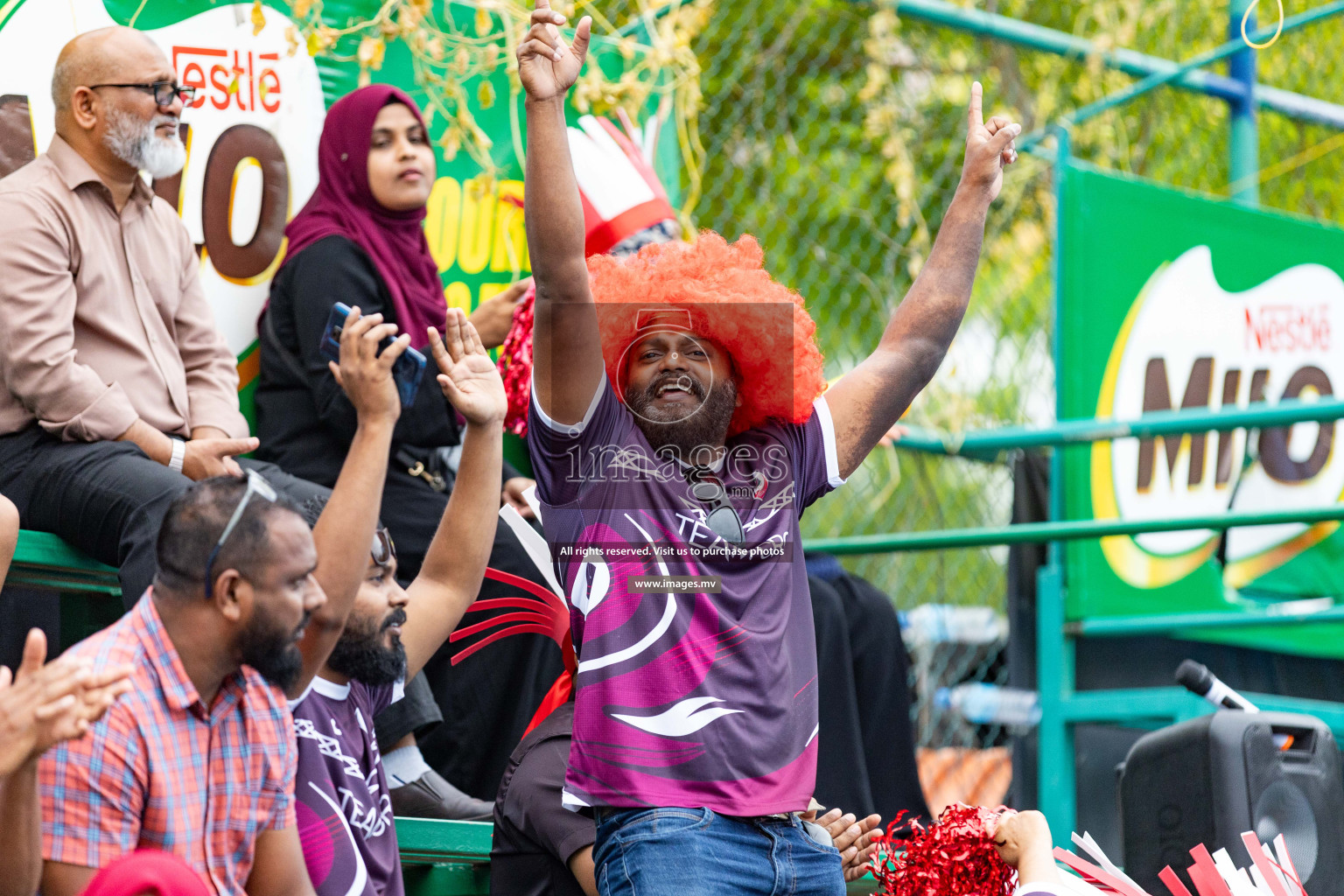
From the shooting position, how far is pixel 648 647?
2580 mm

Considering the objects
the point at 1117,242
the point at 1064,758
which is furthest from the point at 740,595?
the point at 1117,242

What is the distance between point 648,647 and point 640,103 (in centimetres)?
288

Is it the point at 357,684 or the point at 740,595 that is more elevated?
the point at 740,595

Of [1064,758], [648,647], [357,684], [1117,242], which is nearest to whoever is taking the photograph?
[648,647]

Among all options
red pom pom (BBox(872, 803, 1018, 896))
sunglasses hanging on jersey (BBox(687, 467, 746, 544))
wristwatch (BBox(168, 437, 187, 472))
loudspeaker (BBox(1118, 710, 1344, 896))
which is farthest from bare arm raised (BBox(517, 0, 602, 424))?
loudspeaker (BBox(1118, 710, 1344, 896))

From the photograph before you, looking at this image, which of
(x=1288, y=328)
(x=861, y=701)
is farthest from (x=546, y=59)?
(x=1288, y=328)

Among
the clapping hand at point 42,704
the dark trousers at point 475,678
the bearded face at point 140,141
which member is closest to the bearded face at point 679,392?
the clapping hand at point 42,704

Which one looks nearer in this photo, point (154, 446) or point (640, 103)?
point (154, 446)

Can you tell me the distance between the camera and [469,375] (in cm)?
302

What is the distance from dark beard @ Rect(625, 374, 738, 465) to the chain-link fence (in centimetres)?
408

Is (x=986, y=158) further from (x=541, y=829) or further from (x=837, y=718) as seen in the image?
(x=837, y=718)

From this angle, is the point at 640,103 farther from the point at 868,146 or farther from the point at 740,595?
the point at 868,146

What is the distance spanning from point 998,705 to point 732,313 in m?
3.01

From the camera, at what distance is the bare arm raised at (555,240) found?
101 inches
